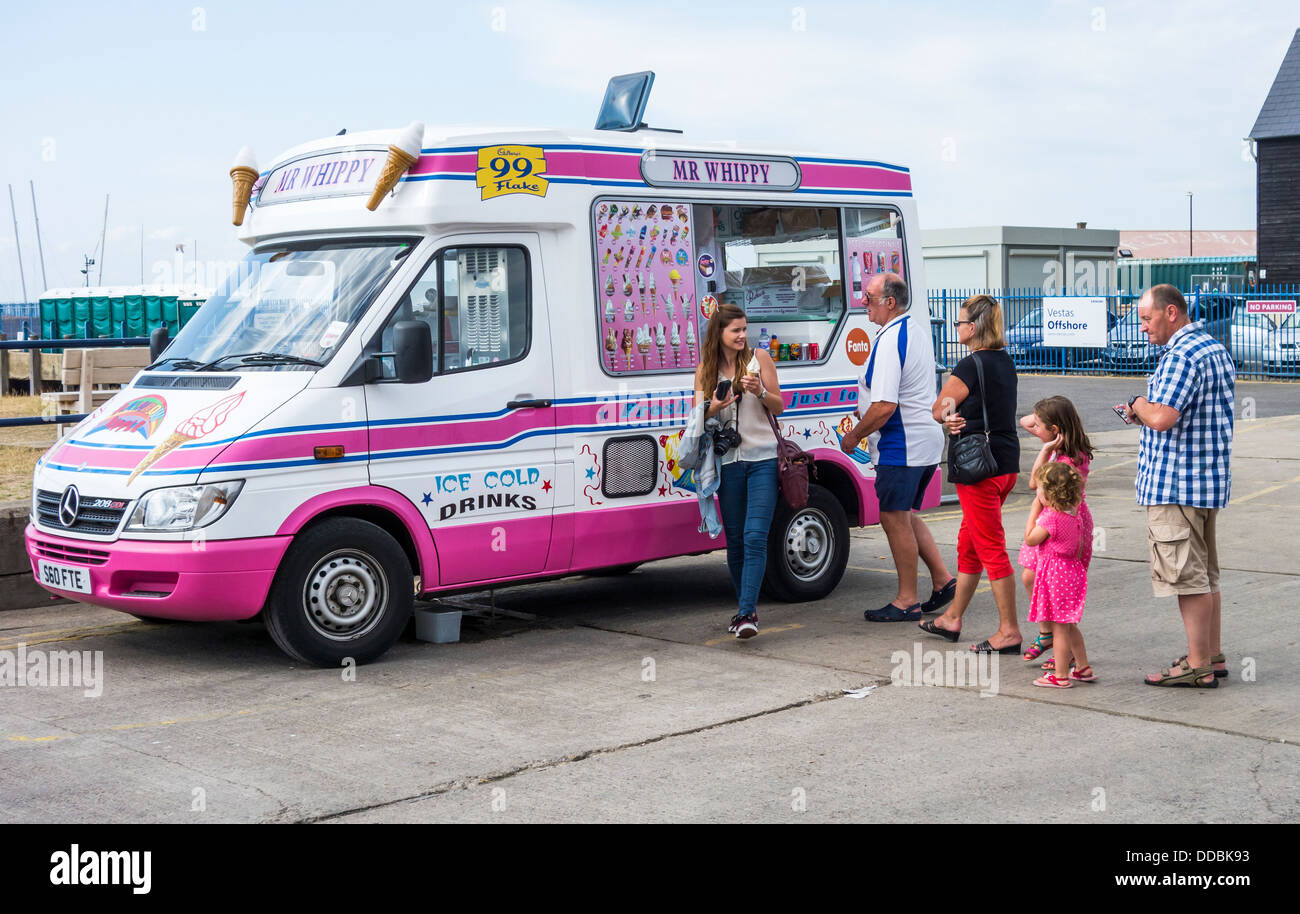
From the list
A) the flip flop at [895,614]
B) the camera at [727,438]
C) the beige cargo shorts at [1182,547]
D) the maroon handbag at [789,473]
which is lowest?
the flip flop at [895,614]

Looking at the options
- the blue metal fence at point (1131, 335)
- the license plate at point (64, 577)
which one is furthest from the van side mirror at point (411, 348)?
the blue metal fence at point (1131, 335)

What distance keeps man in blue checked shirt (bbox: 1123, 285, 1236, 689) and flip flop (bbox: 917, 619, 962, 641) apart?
4.61ft

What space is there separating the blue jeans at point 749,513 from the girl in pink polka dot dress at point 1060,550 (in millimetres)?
1703

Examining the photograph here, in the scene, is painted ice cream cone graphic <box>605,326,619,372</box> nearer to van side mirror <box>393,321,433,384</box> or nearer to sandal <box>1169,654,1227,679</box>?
van side mirror <box>393,321,433,384</box>

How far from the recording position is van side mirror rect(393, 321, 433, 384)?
7.16 meters

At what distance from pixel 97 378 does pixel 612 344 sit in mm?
9256

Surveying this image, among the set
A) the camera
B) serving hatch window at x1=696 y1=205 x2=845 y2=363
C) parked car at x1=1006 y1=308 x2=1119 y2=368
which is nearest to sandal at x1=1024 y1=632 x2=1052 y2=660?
the camera

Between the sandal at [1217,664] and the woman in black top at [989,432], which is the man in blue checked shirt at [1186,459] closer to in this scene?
the sandal at [1217,664]

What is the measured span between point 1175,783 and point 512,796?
8.01 feet

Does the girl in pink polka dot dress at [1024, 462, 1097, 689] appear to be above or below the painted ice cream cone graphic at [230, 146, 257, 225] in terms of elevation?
below

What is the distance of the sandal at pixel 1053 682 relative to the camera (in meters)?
6.75
